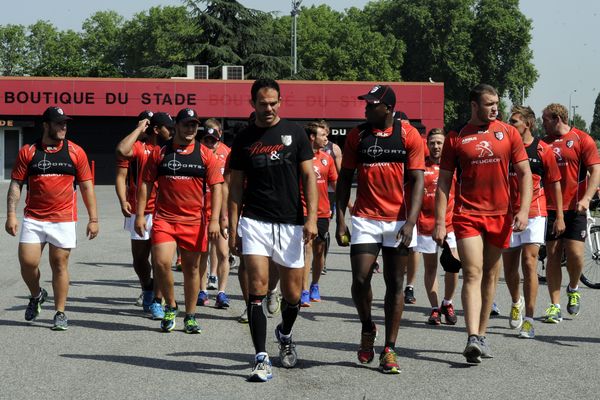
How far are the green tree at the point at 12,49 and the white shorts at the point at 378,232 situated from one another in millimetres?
119565

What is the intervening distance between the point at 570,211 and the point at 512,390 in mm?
3676

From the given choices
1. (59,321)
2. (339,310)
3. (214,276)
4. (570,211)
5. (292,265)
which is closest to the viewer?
(292,265)

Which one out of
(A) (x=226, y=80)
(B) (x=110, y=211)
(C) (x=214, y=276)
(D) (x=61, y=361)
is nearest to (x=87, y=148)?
(A) (x=226, y=80)

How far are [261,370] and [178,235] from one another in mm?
2330

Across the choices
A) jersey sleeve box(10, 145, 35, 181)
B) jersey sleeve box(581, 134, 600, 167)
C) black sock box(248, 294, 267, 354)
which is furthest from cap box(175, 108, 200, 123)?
jersey sleeve box(581, 134, 600, 167)

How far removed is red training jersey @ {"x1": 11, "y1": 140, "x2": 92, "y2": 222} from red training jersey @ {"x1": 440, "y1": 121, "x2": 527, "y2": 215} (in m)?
3.37

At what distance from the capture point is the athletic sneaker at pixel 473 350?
757 centimetres

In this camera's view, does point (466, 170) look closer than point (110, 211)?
Yes

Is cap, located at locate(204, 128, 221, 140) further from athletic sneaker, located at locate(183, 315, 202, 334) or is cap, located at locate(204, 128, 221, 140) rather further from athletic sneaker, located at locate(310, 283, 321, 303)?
athletic sneaker, located at locate(183, 315, 202, 334)

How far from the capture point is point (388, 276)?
7633mm

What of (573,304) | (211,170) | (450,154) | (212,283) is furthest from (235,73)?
(450,154)

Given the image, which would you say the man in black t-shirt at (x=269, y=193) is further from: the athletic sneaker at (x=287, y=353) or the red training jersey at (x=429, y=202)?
the red training jersey at (x=429, y=202)

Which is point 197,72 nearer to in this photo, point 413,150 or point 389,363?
point 413,150

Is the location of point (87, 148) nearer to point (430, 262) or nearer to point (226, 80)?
point (226, 80)
